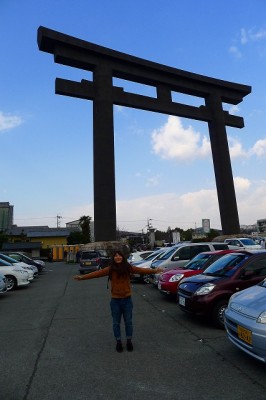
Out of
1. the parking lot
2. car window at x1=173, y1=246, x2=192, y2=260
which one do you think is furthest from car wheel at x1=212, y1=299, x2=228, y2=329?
car window at x1=173, y1=246, x2=192, y2=260

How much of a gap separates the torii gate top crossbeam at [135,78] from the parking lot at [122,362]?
30080 millimetres

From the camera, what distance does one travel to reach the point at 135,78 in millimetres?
40531

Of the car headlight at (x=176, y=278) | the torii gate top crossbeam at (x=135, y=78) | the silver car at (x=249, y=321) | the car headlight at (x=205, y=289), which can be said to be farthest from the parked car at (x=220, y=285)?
the torii gate top crossbeam at (x=135, y=78)

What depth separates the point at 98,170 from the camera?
36031 millimetres

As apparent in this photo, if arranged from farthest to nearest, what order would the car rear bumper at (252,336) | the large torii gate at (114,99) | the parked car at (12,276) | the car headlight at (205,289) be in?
the large torii gate at (114,99)
the parked car at (12,276)
the car headlight at (205,289)
the car rear bumper at (252,336)

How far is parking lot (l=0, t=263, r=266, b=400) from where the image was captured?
438 centimetres

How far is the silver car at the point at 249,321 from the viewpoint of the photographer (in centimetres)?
462

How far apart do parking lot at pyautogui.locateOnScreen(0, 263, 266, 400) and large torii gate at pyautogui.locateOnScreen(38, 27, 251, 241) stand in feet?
88.4

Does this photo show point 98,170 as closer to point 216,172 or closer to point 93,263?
point 93,263

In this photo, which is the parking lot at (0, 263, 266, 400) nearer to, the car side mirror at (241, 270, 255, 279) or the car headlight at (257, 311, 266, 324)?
the car headlight at (257, 311, 266, 324)

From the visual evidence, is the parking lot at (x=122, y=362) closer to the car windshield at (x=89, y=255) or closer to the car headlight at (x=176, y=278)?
the car headlight at (x=176, y=278)

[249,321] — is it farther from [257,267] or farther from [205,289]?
[257,267]

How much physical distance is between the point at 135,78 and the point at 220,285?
36280 millimetres

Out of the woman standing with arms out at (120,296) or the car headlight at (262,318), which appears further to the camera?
the woman standing with arms out at (120,296)
